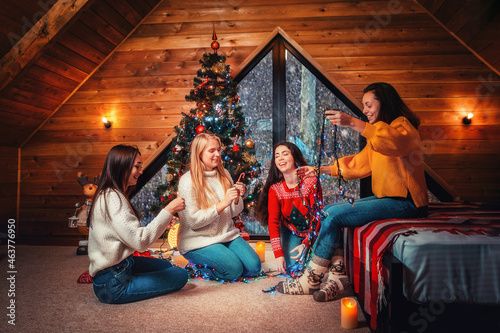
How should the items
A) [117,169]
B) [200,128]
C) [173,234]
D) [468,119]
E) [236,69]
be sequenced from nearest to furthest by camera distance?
[117,169]
[200,128]
[173,234]
[468,119]
[236,69]

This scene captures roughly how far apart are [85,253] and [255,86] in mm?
2393

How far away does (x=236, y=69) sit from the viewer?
3.75m

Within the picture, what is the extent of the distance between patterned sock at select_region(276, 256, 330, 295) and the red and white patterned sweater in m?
0.35

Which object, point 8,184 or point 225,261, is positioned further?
point 8,184

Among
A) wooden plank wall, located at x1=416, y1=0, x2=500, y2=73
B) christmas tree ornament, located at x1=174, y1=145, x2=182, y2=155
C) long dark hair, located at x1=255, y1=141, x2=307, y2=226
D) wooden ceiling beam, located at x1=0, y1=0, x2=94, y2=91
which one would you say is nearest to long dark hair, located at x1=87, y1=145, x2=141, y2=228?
long dark hair, located at x1=255, y1=141, x2=307, y2=226

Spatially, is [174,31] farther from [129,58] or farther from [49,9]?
[49,9]

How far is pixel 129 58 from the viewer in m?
3.87

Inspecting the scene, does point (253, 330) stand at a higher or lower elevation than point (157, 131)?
lower

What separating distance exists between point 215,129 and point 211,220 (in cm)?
113

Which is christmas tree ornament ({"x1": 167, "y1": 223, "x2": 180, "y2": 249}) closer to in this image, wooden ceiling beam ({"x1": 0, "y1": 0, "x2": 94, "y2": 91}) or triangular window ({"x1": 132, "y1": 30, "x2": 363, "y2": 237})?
triangular window ({"x1": 132, "y1": 30, "x2": 363, "y2": 237})

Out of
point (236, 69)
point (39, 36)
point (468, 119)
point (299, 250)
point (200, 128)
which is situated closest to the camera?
point (299, 250)

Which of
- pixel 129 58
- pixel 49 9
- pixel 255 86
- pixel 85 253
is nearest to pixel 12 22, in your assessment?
pixel 49 9

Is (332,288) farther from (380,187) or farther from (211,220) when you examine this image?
(211,220)

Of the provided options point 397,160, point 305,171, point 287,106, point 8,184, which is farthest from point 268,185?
point 8,184
